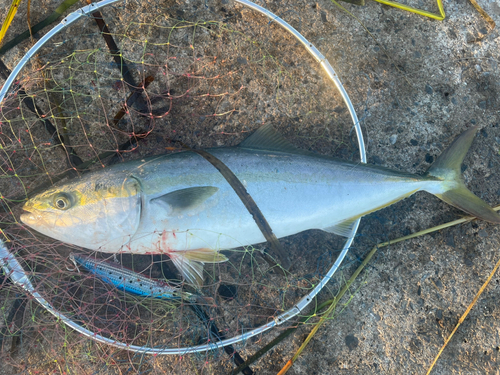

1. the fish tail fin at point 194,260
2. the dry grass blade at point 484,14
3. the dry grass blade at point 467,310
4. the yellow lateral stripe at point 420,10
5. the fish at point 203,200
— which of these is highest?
the yellow lateral stripe at point 420,10

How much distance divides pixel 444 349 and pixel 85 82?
149 inches

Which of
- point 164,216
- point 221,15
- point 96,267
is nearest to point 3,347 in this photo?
point 96,267

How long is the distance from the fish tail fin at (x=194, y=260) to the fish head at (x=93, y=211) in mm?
382

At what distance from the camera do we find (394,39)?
2.77 meters

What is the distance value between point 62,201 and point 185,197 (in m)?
0.84

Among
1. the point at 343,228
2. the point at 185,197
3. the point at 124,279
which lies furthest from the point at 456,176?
the point at 124,279

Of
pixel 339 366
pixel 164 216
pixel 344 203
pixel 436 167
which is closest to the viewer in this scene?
pixel 164 216

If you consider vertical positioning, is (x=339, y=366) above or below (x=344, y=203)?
below

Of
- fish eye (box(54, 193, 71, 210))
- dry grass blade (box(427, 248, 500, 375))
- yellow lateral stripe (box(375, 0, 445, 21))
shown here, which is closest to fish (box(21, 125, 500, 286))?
fish eye (box(54, 193, 71, 210))

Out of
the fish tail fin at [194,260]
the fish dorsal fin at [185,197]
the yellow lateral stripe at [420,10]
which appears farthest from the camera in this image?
the yellow lateral stripe at [420,10]

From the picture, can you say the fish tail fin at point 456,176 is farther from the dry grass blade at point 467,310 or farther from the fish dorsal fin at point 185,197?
the fish dorsal fin at point 185,197

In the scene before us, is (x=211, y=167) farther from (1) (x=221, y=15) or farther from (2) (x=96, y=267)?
(1) (x=221, y=15)

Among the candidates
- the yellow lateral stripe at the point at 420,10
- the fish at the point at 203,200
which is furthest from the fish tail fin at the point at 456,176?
the yellow lateral stripe at the point at 420,10

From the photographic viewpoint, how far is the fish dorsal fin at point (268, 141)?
7.58 ft
